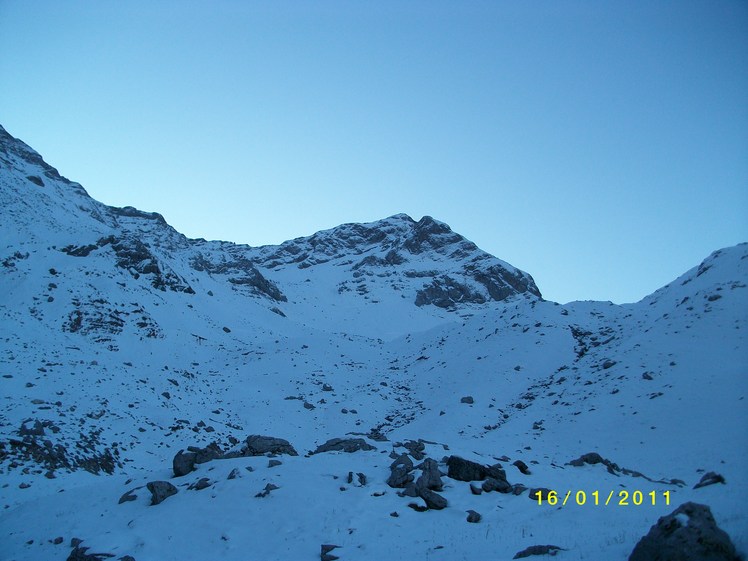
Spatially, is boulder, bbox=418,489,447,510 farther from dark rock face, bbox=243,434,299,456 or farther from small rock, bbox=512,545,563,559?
dark rock face, bbox=243,434,299,456

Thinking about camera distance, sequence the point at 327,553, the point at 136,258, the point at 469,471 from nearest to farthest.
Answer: the point at 327,553, the point at 469,471, the point at 136,258

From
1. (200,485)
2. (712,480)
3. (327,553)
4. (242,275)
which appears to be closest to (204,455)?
(200,485)

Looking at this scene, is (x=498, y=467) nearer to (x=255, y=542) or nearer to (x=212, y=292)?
(x=255, y=542)

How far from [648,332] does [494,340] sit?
12646mm

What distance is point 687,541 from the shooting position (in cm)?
848

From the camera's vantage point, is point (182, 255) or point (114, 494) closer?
point (114, 494)

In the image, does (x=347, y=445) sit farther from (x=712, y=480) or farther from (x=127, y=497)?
(x=712, y=480)

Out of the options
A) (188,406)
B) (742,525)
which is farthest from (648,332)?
(188,406)

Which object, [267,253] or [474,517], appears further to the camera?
[267,253]

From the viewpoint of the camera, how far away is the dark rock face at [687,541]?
8.32m

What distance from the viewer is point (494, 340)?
44344 millimetres
